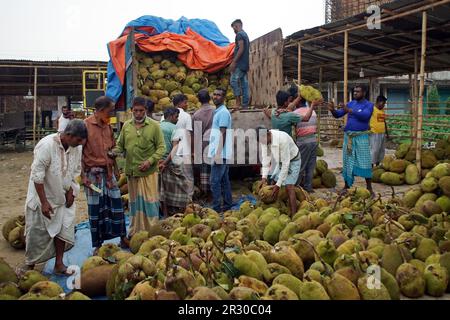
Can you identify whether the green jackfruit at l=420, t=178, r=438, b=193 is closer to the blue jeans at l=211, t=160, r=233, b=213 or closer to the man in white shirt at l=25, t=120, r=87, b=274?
the blue jeans at l=211, t=160, r=233, b=213

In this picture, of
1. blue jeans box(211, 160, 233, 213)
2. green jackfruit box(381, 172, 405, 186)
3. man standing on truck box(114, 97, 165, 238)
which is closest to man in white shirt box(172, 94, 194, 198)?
blue jeans box(211, 160, 233, 213)

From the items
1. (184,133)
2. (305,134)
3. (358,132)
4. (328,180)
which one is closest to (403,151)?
(328,180)

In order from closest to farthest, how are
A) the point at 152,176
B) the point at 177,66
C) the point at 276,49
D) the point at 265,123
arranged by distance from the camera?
the point at 152,176 < the point at 265,123 < the point at 276,49 < the point at 177,66

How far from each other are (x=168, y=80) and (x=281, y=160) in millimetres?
4466

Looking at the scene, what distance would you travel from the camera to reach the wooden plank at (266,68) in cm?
845

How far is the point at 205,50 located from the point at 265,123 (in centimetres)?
262

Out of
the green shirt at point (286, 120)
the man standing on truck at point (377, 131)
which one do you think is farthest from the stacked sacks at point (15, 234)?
the man standing on truck at point (377, 131)

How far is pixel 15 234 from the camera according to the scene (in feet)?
18.2

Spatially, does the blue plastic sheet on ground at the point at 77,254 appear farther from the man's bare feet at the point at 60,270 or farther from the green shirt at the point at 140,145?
the green shirt at the point at 140,145

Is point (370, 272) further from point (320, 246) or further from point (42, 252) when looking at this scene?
point (42, 252)

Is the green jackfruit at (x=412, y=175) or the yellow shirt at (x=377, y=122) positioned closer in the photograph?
the green jackfruit at (x=412, y=175)

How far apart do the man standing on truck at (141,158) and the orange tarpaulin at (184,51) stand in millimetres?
4025
